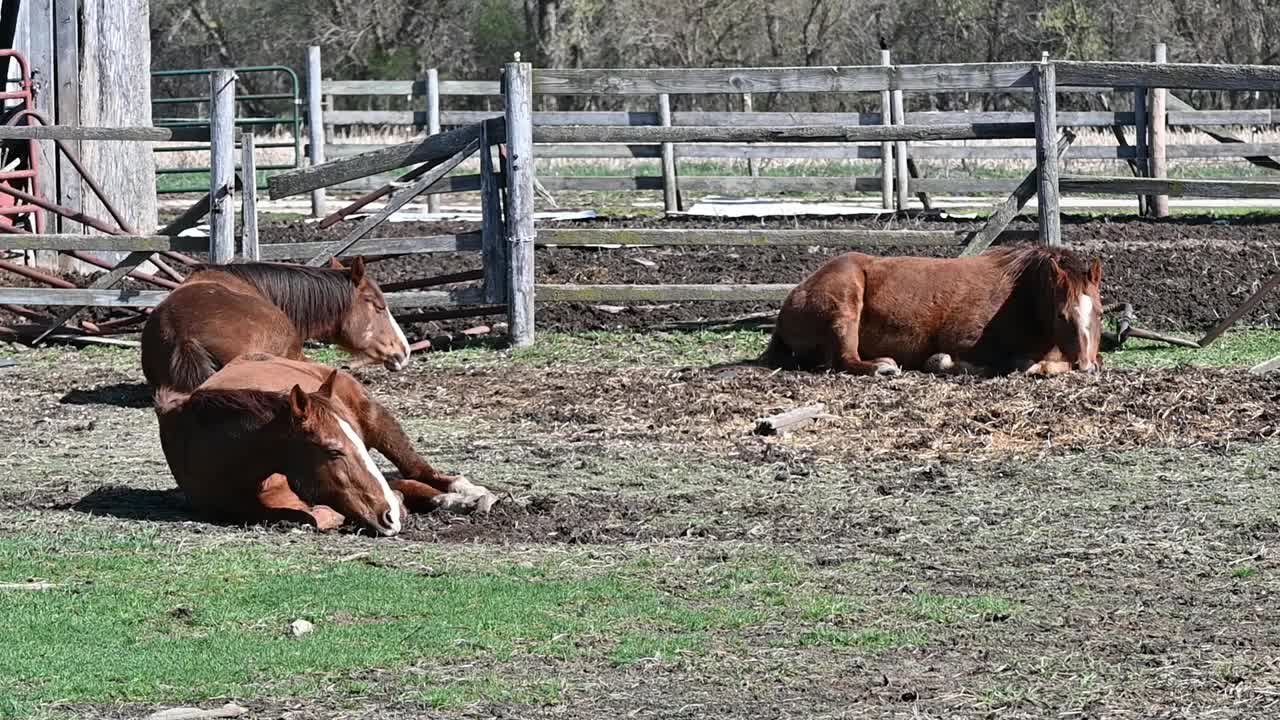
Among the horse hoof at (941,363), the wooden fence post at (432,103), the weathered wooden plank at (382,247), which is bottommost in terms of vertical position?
the horse hoof at (941,363)

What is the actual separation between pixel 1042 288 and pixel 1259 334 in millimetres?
2564

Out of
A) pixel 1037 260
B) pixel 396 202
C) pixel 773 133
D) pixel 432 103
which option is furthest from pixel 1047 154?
pixel 432 103

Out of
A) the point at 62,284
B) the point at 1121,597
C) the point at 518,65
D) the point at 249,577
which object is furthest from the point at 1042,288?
the point at 62,284

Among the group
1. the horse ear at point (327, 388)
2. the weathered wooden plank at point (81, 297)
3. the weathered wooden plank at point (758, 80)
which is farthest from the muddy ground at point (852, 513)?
the weathered wooden plank at point (758, 80)

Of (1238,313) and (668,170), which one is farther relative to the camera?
(668,170)

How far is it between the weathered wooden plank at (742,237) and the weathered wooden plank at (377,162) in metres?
0.93

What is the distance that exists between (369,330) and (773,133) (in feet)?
13.2

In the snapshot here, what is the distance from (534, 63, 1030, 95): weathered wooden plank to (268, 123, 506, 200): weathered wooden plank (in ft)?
8.37

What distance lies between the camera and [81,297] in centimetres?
1262

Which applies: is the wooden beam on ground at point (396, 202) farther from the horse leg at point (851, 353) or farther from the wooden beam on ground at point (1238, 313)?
the wooden beam on ground at point (1238, 313)

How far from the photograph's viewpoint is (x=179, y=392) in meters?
8.57

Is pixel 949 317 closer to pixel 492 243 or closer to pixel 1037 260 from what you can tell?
pixel 1037 260

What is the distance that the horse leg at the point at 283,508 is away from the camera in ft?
23.9

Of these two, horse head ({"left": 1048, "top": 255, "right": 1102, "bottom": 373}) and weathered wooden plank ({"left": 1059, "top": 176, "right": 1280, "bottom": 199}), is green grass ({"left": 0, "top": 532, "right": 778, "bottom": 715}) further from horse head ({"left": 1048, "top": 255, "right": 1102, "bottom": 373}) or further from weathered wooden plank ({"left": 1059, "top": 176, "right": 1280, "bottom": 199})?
weathered wooden plank ({"left": 1059, "top": 176, "right": 1280, "bottom": 199})
